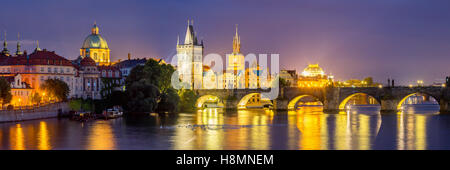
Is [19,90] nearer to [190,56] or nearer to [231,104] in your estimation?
[231,104]

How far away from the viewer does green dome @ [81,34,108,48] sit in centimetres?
14207

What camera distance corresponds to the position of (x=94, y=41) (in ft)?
468

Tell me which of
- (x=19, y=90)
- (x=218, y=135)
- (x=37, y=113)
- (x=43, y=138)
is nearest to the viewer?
(x=43, y=138)

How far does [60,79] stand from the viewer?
299ft

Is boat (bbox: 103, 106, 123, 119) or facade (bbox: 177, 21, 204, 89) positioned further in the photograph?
facade (bbox: 177, 21, 204, 89)

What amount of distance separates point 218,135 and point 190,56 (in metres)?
104

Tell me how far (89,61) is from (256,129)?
45.0 meters

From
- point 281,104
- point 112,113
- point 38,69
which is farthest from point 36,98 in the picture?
point 281,104

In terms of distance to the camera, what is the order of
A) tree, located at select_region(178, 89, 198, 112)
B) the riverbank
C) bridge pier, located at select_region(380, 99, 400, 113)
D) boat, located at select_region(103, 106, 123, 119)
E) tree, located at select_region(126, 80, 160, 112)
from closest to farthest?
the riverbank < boat, located at select_region(103, 106, 123, 119) < tree, located at select_region(126, 80, 160, 112) < bridge pier, located at select_region(380, 99, 400, 113) < tree, located at select_region(178, 89, 198, 112)

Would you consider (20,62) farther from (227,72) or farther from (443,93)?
(227,72)

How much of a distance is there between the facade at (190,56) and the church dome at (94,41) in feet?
77.4

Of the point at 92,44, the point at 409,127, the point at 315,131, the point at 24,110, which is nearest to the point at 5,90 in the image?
the point at 24,110

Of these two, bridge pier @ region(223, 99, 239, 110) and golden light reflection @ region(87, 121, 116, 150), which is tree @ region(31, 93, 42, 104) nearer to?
golden light reflection @ region(87, 121, 116, 150)

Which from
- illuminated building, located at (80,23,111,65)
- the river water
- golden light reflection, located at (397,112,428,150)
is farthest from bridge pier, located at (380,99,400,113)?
illuminated building, located at (80,23,111,65)
